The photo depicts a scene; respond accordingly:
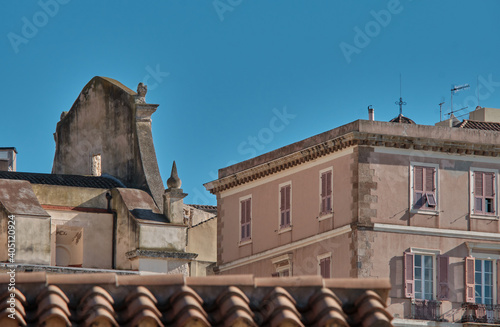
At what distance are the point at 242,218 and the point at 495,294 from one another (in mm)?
9550

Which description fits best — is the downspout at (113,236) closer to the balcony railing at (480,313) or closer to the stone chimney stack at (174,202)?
the stone chimney stack at (174,202)

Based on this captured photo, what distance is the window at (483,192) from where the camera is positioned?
4716 cm

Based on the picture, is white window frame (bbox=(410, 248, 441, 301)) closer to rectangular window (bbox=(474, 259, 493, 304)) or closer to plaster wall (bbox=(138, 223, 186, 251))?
rectangular window (bbox=(474, 259, 493, 304))

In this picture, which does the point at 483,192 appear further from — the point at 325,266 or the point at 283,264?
the point at 283,264

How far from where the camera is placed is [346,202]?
45.5 metres

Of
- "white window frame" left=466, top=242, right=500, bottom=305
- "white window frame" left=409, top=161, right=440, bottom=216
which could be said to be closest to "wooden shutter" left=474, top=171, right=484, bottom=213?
"white window frame" left=466, top=242, right=500, bottom=305

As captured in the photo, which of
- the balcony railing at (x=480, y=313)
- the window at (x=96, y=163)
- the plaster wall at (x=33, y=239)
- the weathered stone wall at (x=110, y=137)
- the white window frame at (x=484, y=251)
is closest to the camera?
the plaster wall at (x=33, y=239)

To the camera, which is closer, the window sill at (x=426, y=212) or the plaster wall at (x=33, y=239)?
the plaster wall at (x=33, y=239)

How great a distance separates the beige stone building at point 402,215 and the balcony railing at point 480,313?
0.03 metres

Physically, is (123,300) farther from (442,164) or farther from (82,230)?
(442,164)

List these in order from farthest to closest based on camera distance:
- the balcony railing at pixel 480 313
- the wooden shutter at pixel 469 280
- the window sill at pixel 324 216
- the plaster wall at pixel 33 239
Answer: the window sill at pixel 324 216
the wooden shutter at pixel 469 280
the balcony railing at pixel 480 313
the plaster wall at pixel 33 239

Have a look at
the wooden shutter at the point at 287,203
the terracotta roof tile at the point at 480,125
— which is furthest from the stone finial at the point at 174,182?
the terracotta roof tile at the point at 480,125

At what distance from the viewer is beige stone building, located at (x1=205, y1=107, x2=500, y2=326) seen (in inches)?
1774

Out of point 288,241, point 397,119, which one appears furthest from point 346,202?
point 397,119
